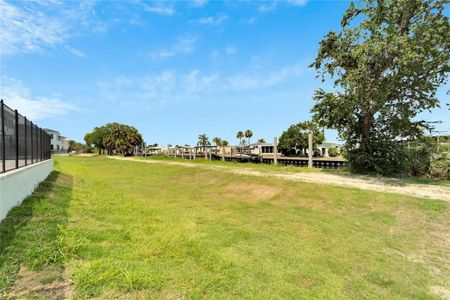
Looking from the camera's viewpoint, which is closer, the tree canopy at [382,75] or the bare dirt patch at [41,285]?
the bare dirt patch at [41,285]

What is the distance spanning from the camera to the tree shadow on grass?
3.02m

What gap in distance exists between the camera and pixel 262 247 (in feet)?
15.9

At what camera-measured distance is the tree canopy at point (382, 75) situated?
1030 cm

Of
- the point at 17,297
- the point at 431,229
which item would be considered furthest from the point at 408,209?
the point at 17,297

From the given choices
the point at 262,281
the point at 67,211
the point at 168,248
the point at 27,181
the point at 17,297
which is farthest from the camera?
the point at 27,181

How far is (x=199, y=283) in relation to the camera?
343cm

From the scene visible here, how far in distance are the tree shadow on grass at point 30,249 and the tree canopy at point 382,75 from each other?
11341 mm

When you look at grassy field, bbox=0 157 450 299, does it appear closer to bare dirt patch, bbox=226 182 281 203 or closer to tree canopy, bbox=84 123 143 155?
bare dirt patch, bbox=226 182 281 203

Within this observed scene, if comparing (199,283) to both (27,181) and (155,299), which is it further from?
(27,181)

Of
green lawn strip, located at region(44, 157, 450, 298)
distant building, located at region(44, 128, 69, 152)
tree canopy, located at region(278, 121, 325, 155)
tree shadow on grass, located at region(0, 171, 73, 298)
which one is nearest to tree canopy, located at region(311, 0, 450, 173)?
green lawn strip, located at region(44, 157, 450, 298)

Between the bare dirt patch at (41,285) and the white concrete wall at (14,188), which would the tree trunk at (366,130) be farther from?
the white concrete wall at (14,188)

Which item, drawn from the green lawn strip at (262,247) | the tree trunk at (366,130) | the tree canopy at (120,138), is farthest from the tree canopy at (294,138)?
the green lawn strip at (262,247)

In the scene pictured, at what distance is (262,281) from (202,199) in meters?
5.73

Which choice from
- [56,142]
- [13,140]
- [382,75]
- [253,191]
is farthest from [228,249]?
[56,142]
